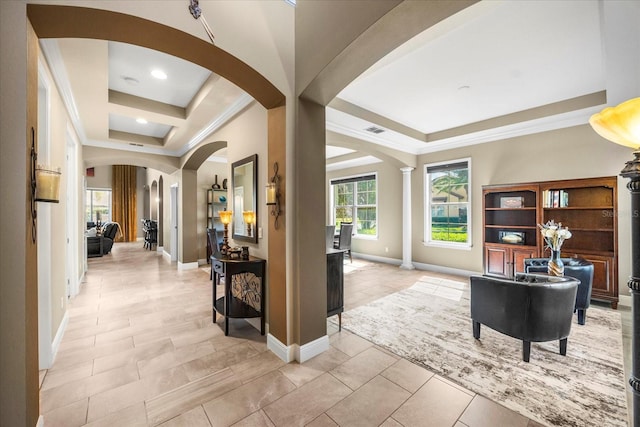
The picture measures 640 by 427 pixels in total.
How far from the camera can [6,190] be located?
4.35 ft

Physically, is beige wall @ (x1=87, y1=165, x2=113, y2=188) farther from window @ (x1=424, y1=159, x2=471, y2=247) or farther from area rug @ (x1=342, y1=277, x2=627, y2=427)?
window @ (x1=424, y1=159, x2=471, y2=247)

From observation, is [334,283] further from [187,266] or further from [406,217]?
[187,266]

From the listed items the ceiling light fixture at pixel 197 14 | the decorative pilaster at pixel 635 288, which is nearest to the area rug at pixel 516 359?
the decorative pilaster at pixel 635 288

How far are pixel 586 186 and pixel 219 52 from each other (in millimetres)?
5323

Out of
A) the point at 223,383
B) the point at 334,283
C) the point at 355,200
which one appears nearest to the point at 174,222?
the point at 355,200

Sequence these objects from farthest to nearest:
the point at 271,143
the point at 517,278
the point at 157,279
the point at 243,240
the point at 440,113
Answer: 1. the point at 157,279
2. the point at 440,113
3. the point at 243,240
4. the point at 517,278
5. the point at 271,143

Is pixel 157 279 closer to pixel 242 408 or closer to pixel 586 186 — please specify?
pixel 242 408

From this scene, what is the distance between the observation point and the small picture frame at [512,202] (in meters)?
4.74

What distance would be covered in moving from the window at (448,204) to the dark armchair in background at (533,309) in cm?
312

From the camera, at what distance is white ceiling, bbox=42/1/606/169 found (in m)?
2.39

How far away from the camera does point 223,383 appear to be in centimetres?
216

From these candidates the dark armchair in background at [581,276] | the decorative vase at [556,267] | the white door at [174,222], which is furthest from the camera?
the white door at [174,222]

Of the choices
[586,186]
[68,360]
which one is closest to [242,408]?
[68,360]

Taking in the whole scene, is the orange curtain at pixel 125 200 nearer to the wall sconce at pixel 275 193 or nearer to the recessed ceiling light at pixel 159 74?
the recessed ceiling light at pixel 159 74
